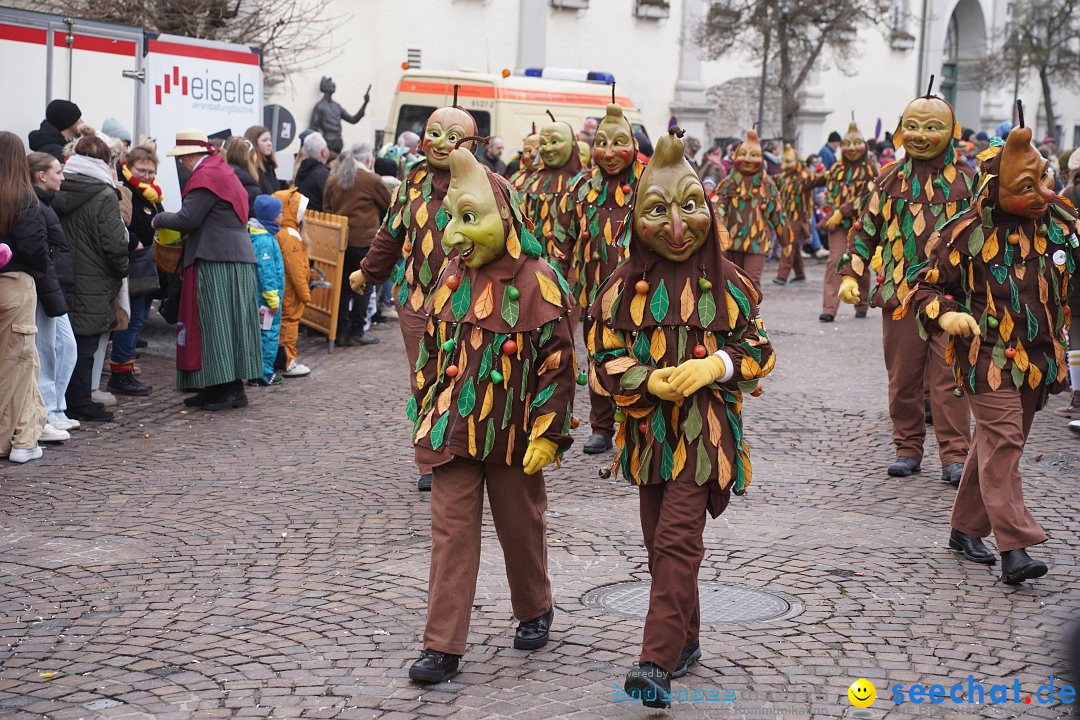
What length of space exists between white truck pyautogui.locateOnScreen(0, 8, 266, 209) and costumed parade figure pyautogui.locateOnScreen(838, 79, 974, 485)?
23.4 ft

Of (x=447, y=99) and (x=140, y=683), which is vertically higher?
(x=447, y=99)

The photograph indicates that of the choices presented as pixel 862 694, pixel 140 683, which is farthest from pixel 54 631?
pixel 862 694

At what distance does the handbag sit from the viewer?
11016mm

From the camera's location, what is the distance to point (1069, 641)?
212 centimetres

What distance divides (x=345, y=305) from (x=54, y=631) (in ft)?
27.9

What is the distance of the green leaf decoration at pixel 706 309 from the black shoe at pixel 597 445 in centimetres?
425

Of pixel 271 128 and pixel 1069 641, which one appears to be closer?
pixel 1069 641

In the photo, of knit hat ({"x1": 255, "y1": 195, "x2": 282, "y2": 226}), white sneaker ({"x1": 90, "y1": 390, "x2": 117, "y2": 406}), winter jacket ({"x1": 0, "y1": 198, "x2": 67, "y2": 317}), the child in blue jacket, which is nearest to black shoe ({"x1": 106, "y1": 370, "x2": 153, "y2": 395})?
white sneaker ({"x1": 90, "y1": 390, "x2": 117, "y2": 406})

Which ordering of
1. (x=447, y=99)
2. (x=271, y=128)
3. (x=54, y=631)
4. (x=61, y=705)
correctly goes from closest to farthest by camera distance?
1. (x=61, y=705)
2. (x=54, y=631)
3. (x=271, y=128)
4. (x=447, y=99)

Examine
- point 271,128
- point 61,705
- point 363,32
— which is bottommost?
point 61,705

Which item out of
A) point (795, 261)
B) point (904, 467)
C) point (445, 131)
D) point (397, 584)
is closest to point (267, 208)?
point (445, 131)

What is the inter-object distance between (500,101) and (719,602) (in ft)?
42.7

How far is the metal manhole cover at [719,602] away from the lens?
19.7ft

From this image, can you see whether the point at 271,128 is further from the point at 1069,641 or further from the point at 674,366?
the point at 1069,641
